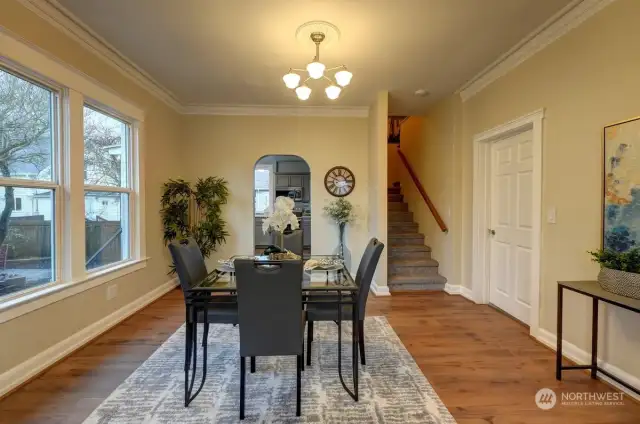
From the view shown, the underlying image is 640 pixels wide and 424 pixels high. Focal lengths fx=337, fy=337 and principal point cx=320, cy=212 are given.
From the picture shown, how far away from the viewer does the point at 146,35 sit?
9.86 ft

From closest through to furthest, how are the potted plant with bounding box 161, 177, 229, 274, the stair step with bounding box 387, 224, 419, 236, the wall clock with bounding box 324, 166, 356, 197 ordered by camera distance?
the potted plant with bounding box 161, 177, 229, 274
the wall clock with bounding box 324, 166, 356, 197
the stair step with bounding box 387, 224, 419, 236

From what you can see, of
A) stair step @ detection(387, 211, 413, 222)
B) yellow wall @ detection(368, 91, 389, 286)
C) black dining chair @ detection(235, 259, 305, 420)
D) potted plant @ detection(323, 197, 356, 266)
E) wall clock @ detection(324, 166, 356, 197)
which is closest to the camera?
black dining chair @ detection(235, 259, 305, 420)

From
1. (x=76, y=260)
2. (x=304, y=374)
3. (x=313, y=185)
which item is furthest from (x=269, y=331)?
(x=313, y=185)

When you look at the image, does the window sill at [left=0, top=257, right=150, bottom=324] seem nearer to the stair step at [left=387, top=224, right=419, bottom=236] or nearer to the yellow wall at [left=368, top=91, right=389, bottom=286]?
the yellow wall at [left=368, top=91, right=389, bottom=286]

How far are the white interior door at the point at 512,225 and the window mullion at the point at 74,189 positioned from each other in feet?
13.5

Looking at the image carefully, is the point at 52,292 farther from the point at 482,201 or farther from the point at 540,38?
the point at 540,38

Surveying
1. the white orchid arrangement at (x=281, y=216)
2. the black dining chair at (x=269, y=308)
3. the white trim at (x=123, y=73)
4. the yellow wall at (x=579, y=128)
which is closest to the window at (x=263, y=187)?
the white trim at (x=123, y=73)

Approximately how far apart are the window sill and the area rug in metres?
0.87

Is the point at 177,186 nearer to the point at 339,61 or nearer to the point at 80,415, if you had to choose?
the point at 339,61

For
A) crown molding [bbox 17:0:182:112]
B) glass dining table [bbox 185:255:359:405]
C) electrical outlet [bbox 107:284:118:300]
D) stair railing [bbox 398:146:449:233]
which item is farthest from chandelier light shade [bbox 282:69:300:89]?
stair railing [bbox 398:146:449:233]

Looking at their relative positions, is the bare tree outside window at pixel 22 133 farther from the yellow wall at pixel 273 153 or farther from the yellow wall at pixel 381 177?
the yellow wall at pixel 381 177

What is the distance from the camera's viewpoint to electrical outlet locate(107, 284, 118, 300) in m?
3.34

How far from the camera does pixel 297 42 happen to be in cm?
310

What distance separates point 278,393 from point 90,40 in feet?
10.9
